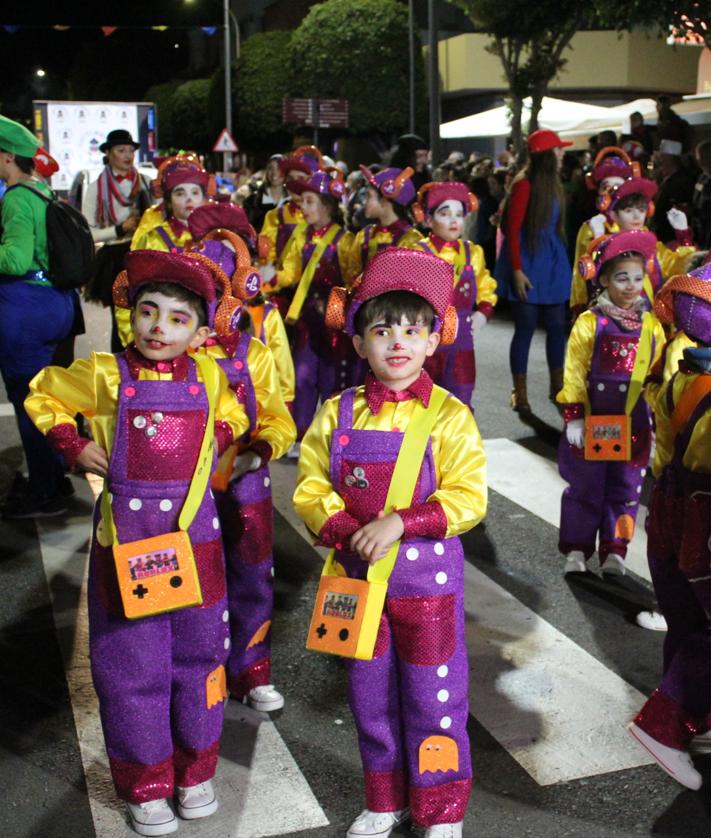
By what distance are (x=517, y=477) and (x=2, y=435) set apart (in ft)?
13.2

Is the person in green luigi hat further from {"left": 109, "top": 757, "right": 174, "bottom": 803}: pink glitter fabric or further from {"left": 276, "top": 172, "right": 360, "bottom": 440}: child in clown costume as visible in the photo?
{"left": 109, "top": 757, "right": 174, "bottom": 803}: pink glitter fabric

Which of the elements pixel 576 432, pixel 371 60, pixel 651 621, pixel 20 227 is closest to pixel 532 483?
pixel 576 432

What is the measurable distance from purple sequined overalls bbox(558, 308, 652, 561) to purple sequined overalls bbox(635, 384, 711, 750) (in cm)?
151

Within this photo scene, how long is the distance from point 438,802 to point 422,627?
21.3 inches

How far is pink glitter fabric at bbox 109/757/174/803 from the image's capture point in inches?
135

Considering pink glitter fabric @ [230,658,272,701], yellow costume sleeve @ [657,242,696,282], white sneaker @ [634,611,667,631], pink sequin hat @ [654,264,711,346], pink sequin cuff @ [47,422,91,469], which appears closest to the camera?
pink sequin cuff @ [47,422,91,469]

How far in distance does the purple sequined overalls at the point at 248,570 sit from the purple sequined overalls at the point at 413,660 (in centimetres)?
95

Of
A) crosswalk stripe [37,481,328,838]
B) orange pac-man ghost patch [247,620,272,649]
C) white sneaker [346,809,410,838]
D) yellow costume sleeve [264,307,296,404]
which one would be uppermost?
yellow costume sleeve [264,307,296,404]

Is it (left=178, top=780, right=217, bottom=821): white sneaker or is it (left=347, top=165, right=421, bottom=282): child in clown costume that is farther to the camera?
(left=347, top=165, right=421, bottom=282): child in clown costume

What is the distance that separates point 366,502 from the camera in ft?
10.6

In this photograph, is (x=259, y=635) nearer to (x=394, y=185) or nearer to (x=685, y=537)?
(x=685, y=537)

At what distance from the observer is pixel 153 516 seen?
337 centimetres

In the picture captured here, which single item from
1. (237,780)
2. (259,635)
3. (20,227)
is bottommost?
(237,780)

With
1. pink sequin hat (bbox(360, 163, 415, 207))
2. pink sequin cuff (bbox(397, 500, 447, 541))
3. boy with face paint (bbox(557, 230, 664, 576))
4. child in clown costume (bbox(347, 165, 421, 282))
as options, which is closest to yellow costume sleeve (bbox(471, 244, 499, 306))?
child in clown costume (bbox(347, 165, 421, 282))
